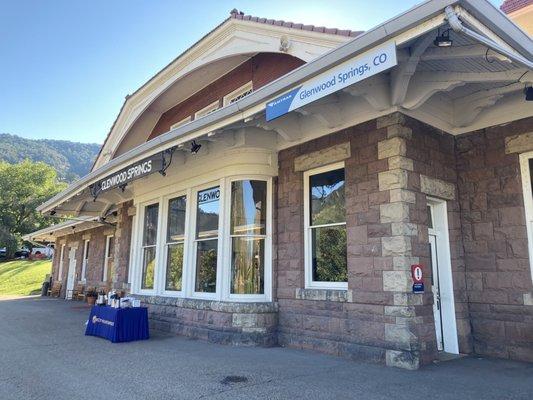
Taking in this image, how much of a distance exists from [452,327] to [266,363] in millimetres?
2830

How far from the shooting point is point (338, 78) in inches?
166

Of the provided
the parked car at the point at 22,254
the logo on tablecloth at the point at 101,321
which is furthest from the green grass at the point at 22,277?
the logo on tablecloth at the point at 101,321

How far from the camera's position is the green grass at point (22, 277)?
79.3 ft

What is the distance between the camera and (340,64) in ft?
13.9

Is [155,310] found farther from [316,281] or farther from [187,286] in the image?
[316,281]

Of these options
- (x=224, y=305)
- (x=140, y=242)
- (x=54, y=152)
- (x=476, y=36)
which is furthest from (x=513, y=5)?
(x=54, y=152)

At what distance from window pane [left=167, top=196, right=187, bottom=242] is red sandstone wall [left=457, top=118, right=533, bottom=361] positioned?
17.8 feet

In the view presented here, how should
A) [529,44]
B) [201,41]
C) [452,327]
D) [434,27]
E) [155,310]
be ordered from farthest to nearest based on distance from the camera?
[201,41] < [155,310] < [452,327] < [529,44] < [434,27]

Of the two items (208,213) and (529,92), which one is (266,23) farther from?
(529,92)

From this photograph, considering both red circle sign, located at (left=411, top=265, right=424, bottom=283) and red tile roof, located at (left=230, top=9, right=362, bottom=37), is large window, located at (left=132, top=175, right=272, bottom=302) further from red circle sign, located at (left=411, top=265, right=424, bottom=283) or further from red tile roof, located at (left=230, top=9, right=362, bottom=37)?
red tile roof, located at (left=230, top=9, right=362, bottom=37)

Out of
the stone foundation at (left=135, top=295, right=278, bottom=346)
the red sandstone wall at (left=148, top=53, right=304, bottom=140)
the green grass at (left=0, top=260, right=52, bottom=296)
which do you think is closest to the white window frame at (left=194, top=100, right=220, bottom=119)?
the red sandstone wall at (left=148, top=53, right=304, bottom=140)

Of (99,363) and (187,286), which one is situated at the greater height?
(187,286)

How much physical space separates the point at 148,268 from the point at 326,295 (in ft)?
16.9

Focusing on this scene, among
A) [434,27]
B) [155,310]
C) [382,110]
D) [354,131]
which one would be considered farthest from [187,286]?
[434,27]
